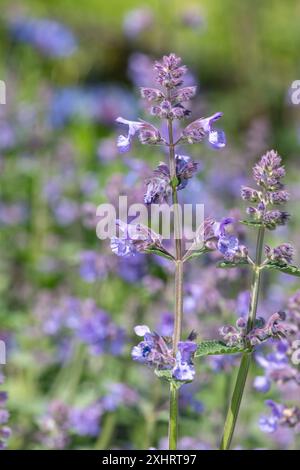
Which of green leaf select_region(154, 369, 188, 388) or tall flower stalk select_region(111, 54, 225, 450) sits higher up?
tall flower stalk select_region(111, 54, 225, 450)

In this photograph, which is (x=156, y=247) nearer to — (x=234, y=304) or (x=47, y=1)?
(x=234, y=304)

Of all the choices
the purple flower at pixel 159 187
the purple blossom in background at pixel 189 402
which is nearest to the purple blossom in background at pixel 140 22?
the purple blossom in background at pixel 189 402

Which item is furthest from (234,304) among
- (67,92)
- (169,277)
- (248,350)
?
(67,92)

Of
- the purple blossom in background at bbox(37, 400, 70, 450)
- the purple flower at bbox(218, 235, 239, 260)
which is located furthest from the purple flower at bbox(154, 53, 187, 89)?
the purple blossom in background at bbox(37, 400, 70, 450)

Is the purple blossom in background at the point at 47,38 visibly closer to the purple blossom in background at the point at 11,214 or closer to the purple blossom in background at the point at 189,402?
the purple blossom in background at the point at 11,214

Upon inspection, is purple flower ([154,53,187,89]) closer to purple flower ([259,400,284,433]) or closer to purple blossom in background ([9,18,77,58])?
purple flower ([259,400,284,433])
